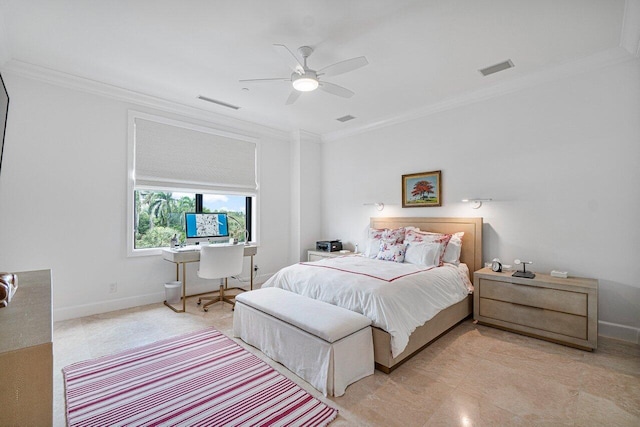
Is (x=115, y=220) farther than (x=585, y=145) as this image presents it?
Yes

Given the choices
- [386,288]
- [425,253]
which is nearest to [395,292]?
[386,288]

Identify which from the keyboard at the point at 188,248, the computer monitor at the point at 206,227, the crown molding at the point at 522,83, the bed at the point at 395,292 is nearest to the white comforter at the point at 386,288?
the bed at the point at 395,292

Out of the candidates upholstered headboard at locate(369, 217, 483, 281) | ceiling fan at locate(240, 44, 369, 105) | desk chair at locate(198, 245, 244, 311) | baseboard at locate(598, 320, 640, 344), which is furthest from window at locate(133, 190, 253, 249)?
baseboard at locate(598, 320, 640, 344)

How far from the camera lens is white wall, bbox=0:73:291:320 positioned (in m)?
3.13

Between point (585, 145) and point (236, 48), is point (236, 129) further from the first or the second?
point (585, 145)

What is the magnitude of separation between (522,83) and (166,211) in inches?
191

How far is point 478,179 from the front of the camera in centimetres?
384

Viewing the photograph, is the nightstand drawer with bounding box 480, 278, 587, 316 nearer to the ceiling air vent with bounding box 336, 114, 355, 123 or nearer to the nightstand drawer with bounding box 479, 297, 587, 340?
the nightstand drawer with bounding box 479, 297, 587, 340

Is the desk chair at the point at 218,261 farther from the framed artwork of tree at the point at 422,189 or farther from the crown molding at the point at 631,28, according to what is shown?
the crown molding at the point at 631,28

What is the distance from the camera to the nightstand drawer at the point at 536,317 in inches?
107

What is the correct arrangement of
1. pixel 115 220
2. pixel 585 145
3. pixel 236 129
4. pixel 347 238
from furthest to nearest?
pixel 347 238 → pixel 236 129 → pixel 115 220 → pixel 585 145

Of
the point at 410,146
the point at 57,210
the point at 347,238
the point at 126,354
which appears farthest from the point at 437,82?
the point at 57,210

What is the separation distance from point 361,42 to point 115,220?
350 centimetres

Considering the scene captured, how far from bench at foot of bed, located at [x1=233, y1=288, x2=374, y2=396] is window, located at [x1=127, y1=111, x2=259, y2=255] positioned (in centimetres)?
227
